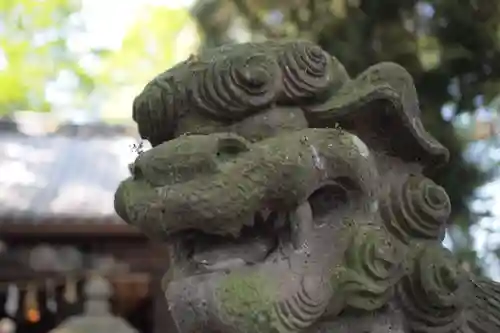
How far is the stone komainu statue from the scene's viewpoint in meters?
0.83

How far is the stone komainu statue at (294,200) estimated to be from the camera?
826mm

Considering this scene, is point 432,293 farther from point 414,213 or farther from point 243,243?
point 243,243

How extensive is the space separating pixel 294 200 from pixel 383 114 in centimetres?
21

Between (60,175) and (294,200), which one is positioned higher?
(60,175)

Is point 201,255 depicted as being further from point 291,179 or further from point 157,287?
point 157,287

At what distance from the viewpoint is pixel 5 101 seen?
5.71m

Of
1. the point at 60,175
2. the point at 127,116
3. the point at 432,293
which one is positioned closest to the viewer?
the point at 432,293

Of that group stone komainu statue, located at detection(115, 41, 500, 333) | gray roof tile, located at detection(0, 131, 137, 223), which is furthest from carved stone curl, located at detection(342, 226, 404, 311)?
gray roof tile, located at detection(0, 131, 137, 223)

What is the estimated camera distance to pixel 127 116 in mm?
6586

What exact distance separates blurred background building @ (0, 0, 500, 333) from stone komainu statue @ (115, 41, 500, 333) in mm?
1213

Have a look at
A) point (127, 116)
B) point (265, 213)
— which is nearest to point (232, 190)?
point (265, 213)

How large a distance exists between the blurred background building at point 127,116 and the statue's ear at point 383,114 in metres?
1.17

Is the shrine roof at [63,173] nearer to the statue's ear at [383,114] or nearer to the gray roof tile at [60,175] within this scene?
the gray roof tile at [60,175]

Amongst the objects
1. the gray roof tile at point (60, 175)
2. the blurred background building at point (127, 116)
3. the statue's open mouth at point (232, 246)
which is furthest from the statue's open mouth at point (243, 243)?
the gray roof tile at point (60, 175)
